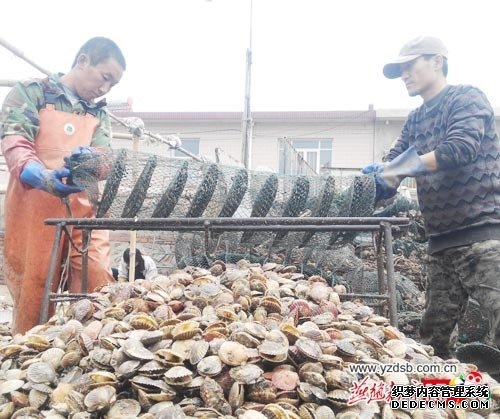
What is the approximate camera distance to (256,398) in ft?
5.54

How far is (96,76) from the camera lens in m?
3.69

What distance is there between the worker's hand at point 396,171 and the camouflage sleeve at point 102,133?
6.63 feet

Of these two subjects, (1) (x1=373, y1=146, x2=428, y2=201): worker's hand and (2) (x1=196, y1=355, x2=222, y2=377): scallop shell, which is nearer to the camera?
(2) (x1=196, y1=355, x2=222, y2=377): scallop shell

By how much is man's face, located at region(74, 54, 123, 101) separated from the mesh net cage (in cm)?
88

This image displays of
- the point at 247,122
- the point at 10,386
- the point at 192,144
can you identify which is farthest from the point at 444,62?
the point at 192,144

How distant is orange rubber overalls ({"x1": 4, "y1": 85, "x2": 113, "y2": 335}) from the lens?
11.2 feet

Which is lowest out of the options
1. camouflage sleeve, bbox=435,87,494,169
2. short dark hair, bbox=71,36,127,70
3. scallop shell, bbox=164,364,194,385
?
scallop shell, bbox=164,364,194,385

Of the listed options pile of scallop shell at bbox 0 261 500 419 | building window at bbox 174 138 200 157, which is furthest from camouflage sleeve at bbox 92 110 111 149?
building window at bbox 174 138 200 157

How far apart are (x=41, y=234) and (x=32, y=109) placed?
86 centimetres

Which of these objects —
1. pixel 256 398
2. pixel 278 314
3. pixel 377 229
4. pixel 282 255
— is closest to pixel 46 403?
pixel 256 398

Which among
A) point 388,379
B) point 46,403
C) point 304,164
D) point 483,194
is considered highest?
point 304,164

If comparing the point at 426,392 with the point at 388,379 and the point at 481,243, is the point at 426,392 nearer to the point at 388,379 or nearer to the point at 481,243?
the point at 388,379

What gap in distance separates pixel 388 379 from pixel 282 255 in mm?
2927

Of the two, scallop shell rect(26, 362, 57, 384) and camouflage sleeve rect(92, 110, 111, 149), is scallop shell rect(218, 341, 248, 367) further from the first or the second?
camouflage sleeve rect(92, 110, 111, 149)
